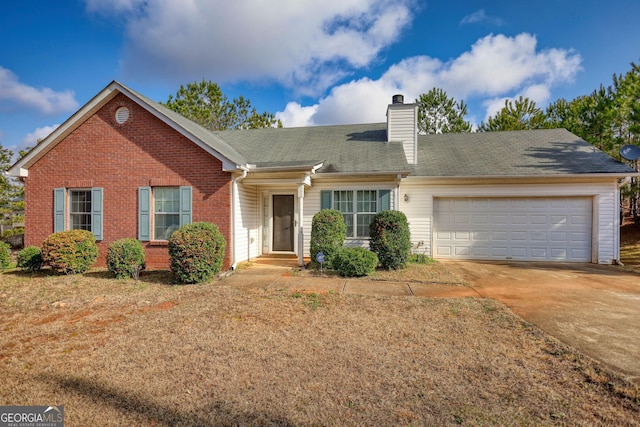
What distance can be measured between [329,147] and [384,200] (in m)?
3.49

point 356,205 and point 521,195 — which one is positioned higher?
point 521,195

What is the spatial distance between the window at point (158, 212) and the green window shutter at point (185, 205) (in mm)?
74

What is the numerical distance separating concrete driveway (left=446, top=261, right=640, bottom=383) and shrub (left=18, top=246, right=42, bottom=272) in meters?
11.7

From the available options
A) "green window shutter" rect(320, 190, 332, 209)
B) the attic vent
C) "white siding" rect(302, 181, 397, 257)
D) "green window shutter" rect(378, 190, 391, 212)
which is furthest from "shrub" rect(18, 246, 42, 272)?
"green window shutter" rect(378, 190, 391, 212)

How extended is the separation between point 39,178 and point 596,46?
18769 mm

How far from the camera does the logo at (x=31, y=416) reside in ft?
8.34

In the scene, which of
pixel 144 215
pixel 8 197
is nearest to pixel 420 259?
pixel 144 215

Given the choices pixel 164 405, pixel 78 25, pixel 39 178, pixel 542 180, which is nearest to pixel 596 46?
pixel 542 180

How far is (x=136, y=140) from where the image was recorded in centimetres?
923

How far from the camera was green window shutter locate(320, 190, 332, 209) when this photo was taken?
33.9 ft

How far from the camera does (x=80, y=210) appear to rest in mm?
9680

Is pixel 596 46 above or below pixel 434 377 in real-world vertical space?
above

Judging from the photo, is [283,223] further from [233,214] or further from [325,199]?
[233,214]

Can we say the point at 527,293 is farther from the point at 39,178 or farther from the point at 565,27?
the point at 39,178
